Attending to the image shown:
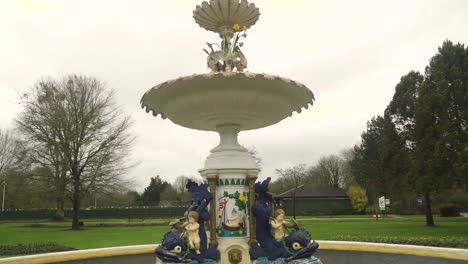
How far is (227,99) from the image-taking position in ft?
20.3

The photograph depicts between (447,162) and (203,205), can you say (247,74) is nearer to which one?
(203,205)

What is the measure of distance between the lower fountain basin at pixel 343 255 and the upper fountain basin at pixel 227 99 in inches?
124

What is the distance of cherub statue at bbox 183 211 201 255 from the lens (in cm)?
601

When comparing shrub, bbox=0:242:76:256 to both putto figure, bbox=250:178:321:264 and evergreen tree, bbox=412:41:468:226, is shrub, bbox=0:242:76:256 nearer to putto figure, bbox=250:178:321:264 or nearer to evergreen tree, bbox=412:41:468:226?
putto figure, bbox=250:178:321:264

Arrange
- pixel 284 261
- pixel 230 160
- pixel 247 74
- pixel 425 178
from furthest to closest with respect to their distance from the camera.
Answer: pixel 425 178 < pixel 230 160 < pixel 284 261 < pixel 247 74

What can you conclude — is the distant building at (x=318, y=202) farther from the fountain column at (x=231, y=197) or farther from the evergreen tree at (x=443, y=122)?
the fountain column at (x=231, y=197)

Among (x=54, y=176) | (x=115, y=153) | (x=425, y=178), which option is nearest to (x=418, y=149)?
(x=425, y=178)

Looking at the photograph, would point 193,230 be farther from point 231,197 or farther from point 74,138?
point 74,138

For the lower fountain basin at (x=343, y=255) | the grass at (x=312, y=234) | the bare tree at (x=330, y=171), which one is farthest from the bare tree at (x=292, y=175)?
the lower fountain basin at (x=343, y=255)

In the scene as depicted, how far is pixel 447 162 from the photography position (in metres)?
24.3

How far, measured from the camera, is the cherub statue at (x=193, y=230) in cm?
601

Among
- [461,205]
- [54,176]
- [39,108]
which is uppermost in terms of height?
[39,108]

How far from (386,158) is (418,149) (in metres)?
4.61

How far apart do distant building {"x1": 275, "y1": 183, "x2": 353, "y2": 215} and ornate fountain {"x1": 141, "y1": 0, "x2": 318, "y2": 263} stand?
48421mm
